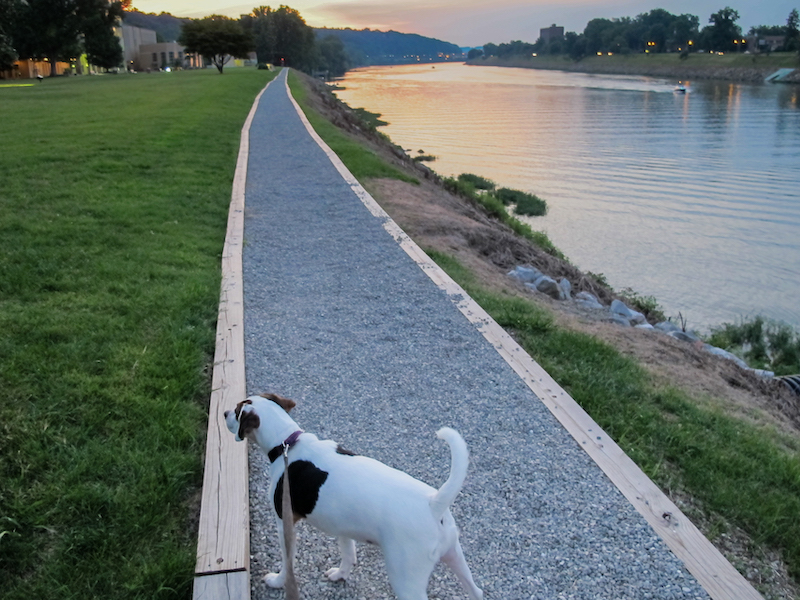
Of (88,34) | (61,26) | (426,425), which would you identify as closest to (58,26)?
(61,26)

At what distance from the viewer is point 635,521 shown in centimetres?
348

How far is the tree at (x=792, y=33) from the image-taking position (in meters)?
103

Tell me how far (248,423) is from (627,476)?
219cm

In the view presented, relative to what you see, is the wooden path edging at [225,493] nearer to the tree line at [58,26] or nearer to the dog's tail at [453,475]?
the dog's tail at [453,475]

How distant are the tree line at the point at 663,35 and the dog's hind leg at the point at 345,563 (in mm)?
125381

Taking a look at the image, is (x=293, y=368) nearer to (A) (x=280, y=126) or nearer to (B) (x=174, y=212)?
(B) (x=174, y=212)

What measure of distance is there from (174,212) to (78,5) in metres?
70.9

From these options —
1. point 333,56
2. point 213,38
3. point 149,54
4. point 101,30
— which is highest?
point 333,56

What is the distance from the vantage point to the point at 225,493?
3.50 m

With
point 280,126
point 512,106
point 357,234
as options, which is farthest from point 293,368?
point 512,106

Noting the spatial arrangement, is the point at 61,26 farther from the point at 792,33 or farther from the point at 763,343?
the point at 792,33

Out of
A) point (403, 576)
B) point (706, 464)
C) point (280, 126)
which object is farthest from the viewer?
point (280, 126)

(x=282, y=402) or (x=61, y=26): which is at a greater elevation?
(x=61, y=26)

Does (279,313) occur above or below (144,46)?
below
